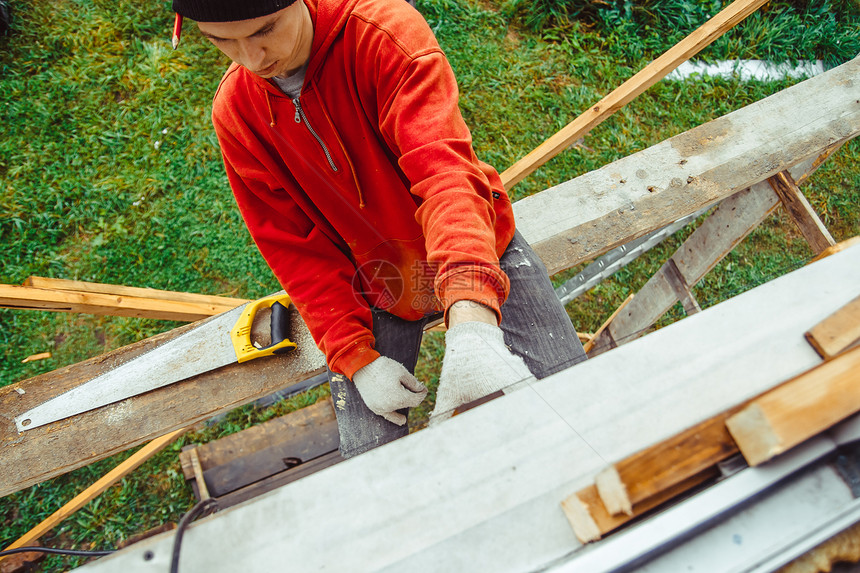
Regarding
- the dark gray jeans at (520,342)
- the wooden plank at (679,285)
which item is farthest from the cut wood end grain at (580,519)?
the wooden plank at (679,285)

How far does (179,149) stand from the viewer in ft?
12.1

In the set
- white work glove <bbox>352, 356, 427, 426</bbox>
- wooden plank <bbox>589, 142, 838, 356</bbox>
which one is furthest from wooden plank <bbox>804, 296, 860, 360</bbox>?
wooden plank <bbox>589, 142, 838, 356</bbox>

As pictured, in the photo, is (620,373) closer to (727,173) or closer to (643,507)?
(643,507)

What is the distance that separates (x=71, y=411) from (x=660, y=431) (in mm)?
2192

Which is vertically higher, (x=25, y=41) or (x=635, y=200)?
(x=25, y=41)

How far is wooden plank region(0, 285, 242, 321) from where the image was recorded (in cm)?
187

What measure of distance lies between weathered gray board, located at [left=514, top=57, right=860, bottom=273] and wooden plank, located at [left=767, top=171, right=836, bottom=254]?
8 cm

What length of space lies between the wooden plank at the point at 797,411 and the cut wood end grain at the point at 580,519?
0.26m

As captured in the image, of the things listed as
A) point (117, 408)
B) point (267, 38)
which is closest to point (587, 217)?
point (267, 38)

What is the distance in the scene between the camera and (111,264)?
3406mm

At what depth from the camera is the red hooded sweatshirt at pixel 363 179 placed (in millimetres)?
1391

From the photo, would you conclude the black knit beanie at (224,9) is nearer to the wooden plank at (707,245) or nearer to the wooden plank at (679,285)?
the wooden plank at (707,245)

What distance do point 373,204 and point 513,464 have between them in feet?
3.89

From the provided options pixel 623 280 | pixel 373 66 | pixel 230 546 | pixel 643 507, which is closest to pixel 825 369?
pixel 643 507
